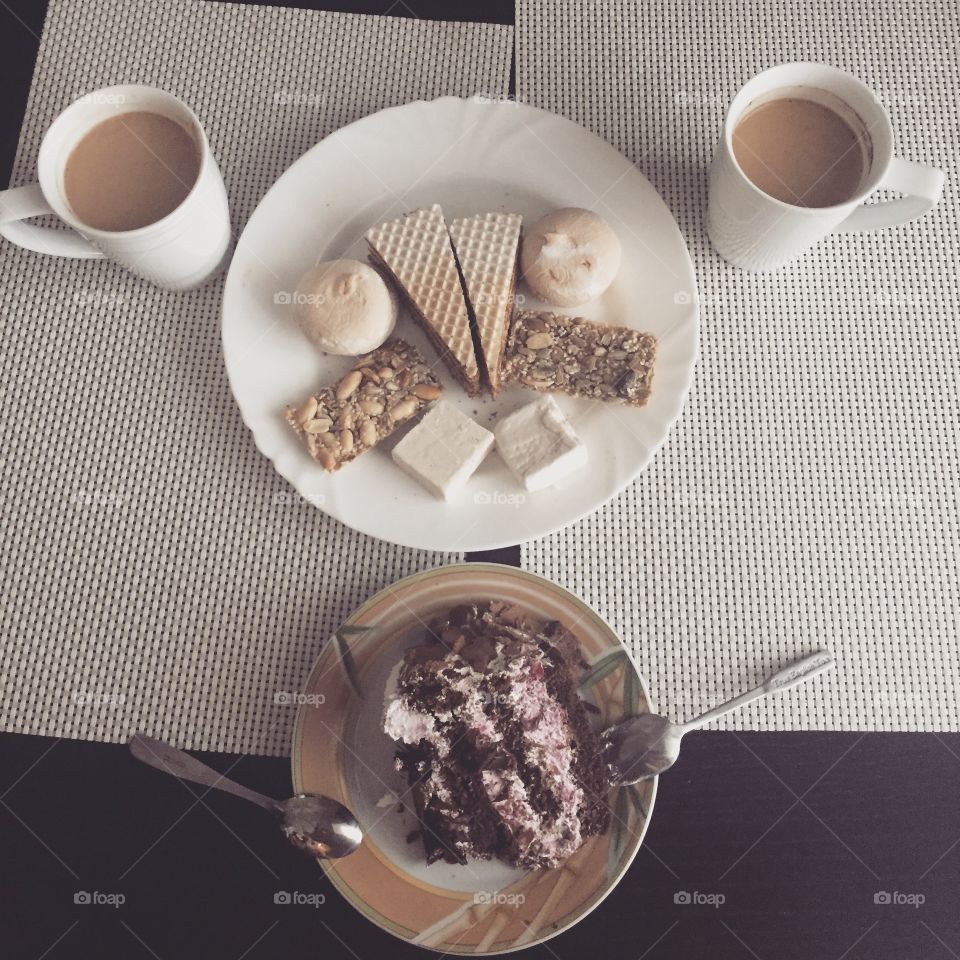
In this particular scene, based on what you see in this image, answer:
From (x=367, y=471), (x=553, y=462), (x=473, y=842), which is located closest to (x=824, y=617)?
(x=553, y=462)

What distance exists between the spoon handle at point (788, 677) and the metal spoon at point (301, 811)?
21.9 inches

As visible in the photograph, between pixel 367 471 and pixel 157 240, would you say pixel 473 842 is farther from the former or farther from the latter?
pixel 157 240

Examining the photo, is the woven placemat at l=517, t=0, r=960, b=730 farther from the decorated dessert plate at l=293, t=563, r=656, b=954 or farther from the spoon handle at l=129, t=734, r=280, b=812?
the spoon handle at l=129, t=734, r=280, b=812

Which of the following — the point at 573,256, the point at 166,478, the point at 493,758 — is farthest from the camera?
the point at 166,478

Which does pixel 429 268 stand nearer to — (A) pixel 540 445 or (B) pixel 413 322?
(B) pixel 413 322

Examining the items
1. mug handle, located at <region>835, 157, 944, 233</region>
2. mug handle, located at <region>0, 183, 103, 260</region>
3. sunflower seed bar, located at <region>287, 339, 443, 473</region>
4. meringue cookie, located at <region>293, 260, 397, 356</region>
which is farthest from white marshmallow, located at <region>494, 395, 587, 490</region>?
mug handle, located at <region>0, 183, 103, 260</region>

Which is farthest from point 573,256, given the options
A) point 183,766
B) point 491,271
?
point 183,766

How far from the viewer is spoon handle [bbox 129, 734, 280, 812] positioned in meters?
1.16

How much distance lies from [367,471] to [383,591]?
0.19 metres

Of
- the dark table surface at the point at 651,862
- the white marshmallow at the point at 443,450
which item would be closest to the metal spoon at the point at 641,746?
the dark table surface at the point at 651,862

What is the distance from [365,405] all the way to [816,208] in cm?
75

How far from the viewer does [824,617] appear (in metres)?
1.32

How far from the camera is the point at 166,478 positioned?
4.36 ft

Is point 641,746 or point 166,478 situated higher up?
point 166,478
